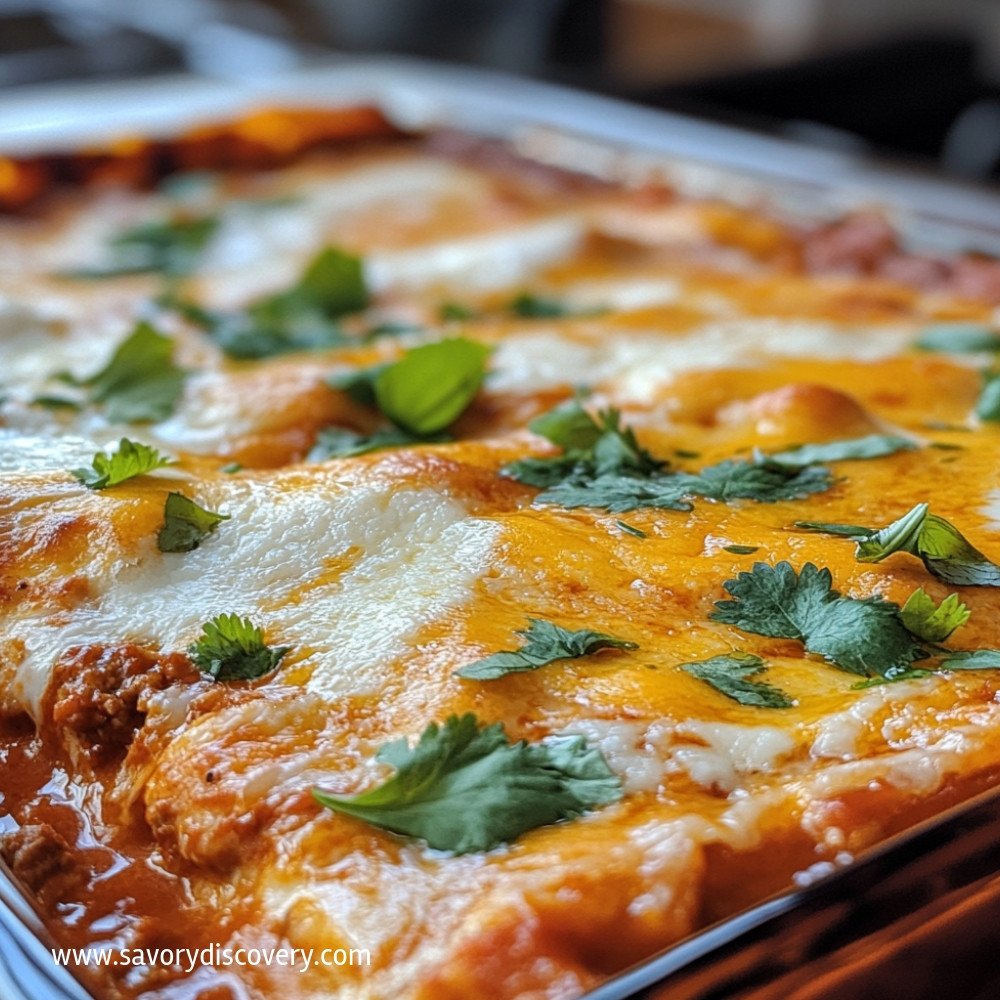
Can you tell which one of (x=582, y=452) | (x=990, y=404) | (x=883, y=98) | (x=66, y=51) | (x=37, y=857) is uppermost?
(x=883, y=98)

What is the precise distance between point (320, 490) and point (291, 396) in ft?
1.34

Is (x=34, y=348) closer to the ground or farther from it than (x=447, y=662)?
closer to the ground

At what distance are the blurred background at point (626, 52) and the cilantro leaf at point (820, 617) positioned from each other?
1.93 m

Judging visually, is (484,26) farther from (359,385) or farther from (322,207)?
(359,385)

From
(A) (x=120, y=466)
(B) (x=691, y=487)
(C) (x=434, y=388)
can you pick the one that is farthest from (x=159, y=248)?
(B) (x=691, y=487)

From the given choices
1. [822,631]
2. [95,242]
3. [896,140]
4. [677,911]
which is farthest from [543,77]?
[677,911]

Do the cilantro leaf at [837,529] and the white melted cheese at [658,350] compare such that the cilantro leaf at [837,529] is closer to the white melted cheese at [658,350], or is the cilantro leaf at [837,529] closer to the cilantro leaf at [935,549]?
the cilantro leaf at [935,549]

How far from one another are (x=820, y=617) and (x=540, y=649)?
0.93ft

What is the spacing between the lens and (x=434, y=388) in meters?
1.92

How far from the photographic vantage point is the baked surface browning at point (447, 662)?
3.52ft

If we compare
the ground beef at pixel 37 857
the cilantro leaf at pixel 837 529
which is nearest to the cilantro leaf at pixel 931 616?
the cilantro leaf at pixel 837 529

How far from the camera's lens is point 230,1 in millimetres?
5930

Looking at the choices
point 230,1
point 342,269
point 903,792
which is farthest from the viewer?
point 230,1

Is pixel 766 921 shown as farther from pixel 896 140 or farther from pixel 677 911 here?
pixel 896 140
